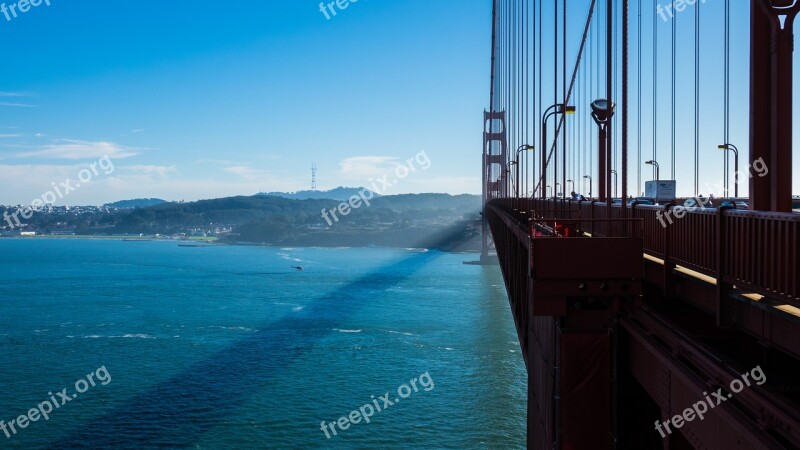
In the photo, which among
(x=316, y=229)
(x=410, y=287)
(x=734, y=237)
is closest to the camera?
(x=734, y=237)

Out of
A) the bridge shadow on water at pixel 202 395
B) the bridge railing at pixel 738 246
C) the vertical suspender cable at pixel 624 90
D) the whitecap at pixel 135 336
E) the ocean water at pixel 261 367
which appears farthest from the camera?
the whitecap at pixel 135 336

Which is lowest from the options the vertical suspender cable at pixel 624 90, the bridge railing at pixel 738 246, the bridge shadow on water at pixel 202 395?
the bridge shadow on water at pixel 202 395

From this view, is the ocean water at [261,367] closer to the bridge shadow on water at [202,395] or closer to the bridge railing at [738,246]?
the bridge shadow on water at [202,395]

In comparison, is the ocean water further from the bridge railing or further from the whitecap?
the bridge railing

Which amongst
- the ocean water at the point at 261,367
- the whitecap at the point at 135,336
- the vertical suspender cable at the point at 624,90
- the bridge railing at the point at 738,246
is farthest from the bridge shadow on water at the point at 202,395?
the bridge railing at the point at 738,246

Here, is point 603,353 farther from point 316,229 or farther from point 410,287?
point 316,229

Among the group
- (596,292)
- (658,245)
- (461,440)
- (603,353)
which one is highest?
(658,245)

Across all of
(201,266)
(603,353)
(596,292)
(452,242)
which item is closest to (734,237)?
(596,292)
